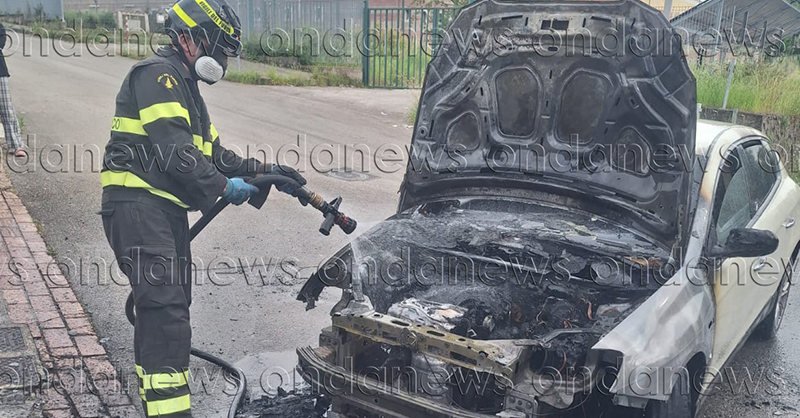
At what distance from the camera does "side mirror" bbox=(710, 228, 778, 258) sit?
3.49 m

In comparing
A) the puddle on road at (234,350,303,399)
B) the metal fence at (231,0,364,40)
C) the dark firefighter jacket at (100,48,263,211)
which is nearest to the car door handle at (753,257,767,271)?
the puddle on road at (234,350,303,399)

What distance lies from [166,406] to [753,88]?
10.3 metres

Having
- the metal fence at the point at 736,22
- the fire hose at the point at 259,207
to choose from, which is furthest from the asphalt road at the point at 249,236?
the metal fence at the point at 736,22

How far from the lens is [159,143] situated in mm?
3391

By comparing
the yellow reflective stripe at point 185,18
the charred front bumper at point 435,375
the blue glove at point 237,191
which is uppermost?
the yellow reflective stripe at point 185,18

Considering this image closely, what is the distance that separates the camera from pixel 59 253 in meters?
6.08

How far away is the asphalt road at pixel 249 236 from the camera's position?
4.62 metres

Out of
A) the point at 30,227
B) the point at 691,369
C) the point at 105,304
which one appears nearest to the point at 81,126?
the point at 30,227

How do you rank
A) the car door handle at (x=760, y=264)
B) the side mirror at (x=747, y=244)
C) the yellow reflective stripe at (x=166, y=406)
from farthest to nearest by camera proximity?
1. the car door handle at (x=760, y=264)
2. the side mirror at (x=747, y=244)
3. the yellow reflective stripe at (x=166, y=406)

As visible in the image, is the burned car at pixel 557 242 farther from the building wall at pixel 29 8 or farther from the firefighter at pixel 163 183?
the building wall at pixel 29 8

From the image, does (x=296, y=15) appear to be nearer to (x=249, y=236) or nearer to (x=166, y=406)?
(x=249, y=236)

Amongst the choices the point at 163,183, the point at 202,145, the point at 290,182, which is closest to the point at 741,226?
the point at 290,182

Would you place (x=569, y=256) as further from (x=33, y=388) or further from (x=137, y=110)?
(x=33, y=388)

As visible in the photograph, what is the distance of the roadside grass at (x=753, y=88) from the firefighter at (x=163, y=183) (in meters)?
8.84
